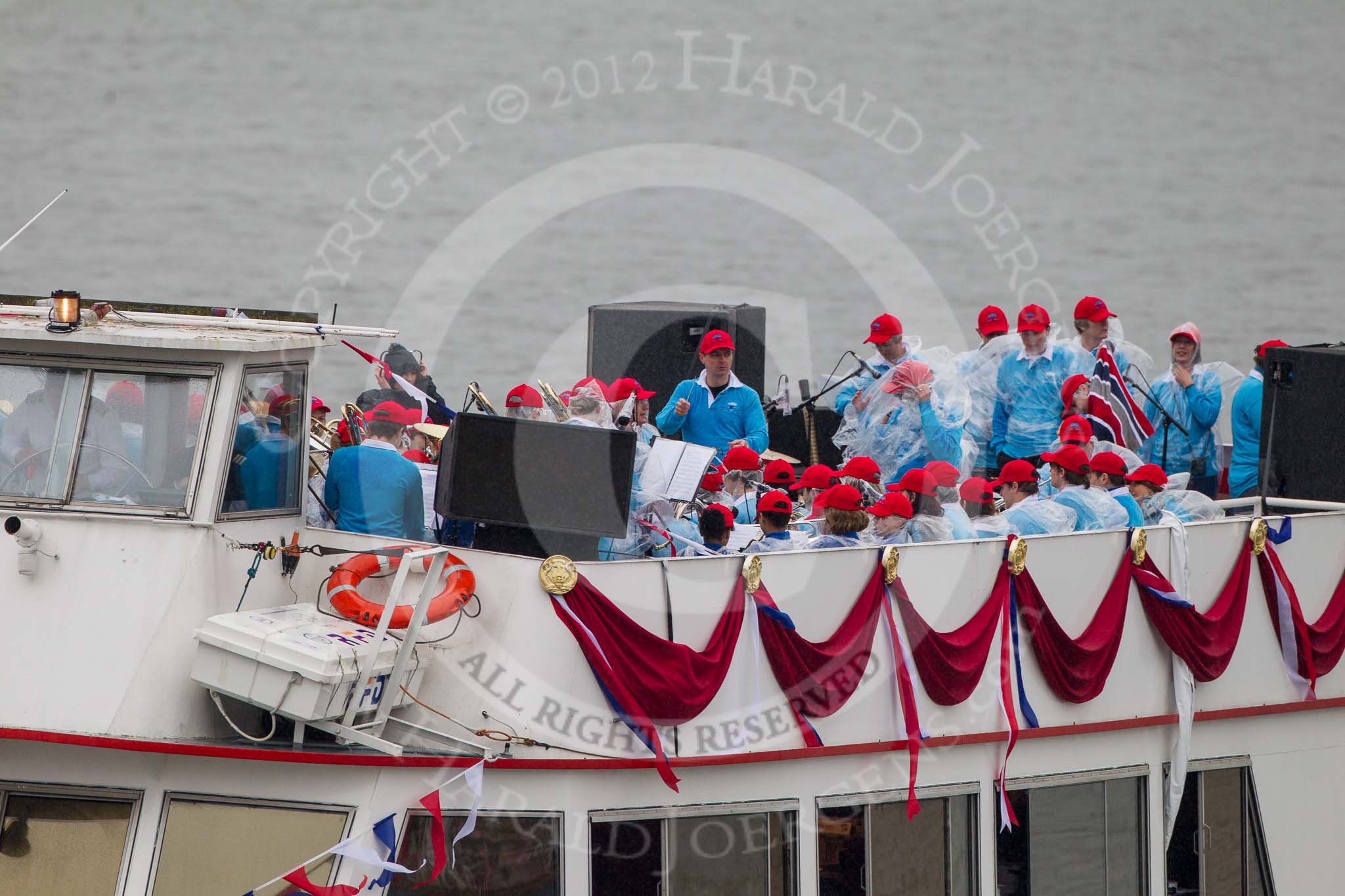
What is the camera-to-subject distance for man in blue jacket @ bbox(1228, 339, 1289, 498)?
11844mm

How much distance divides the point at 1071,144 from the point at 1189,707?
19522 mm

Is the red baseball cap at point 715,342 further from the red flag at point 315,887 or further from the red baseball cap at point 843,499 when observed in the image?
the red flag at point 315,887

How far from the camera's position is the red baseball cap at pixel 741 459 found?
10.1 m

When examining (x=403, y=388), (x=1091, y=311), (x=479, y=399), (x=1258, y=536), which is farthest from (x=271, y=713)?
(x=1091, y=311)

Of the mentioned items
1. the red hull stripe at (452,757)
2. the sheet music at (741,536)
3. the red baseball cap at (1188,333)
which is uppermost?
the red baseball cap at (1188,333)

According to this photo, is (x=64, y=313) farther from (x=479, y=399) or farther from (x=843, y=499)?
(x=843, y=499)

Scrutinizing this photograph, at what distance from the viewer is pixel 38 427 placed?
23.4 ft

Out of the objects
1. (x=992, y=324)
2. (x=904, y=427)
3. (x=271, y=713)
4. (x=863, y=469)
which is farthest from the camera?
(x=992, y=324)

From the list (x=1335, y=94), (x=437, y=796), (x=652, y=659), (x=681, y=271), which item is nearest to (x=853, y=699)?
(x=652, y=659)

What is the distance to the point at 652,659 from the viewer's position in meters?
7.18

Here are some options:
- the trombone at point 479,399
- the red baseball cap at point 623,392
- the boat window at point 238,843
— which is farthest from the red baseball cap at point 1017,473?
the boat window at point 238,843

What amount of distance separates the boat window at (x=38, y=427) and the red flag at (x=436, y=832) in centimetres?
209

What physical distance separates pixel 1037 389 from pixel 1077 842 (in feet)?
12.2

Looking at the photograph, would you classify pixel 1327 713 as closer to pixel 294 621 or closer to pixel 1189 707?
pixel 1189 707
